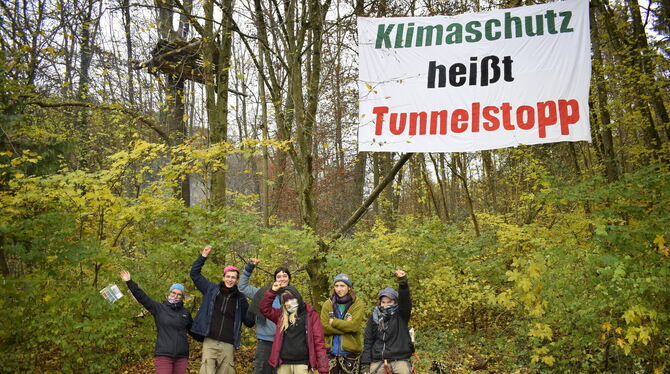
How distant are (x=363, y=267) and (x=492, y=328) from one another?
362 cm

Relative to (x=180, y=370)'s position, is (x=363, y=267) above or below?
above

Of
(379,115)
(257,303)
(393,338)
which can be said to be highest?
(379,115)

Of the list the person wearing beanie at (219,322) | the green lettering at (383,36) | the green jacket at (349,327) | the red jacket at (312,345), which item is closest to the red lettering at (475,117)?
the green lettering at (383,36)

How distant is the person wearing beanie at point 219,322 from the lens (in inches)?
189

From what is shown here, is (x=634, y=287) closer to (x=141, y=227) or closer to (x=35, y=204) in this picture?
(x=141, y=227)

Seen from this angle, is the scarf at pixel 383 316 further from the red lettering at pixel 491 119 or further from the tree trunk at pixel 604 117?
the tree trunk at pixel 604 117

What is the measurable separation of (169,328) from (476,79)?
17.2ft

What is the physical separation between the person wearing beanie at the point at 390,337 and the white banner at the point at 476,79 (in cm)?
245

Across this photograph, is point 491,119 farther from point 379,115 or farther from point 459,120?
point 379,115

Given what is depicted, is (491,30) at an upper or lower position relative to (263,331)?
upper

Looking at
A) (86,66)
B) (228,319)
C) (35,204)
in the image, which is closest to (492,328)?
(228,319)

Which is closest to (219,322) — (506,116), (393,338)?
(393,338)

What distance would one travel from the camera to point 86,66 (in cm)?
1498

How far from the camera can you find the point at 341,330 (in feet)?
15.6
